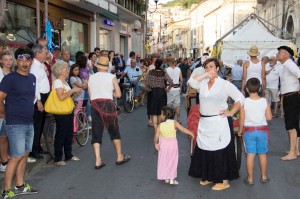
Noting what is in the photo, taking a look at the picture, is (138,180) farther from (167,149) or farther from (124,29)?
(124,29)

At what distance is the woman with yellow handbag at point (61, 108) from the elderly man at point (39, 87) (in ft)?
0.83

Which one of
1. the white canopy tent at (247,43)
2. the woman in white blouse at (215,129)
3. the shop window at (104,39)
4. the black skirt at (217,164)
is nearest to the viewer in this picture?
the woman in white blouse at (215,129)

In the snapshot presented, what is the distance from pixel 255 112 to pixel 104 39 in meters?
18.6

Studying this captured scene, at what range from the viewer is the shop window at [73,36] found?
17.4 m

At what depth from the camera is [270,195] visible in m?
5.29

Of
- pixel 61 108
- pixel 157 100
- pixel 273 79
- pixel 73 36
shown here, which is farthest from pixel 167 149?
pixel 73 36

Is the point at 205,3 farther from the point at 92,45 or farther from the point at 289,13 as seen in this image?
the point at 92,45

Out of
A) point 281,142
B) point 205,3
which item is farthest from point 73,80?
point 205,3

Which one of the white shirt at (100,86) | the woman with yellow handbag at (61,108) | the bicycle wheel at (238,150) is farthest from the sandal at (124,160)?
the bicycle wheel at (238,150)

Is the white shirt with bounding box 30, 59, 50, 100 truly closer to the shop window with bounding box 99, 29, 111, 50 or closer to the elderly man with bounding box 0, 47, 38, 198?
the elderly man with bounding box 0, 47, 38, 198

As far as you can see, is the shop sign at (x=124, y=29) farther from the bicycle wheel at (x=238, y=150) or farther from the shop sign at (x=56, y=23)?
the bicycle wheel at (x=238, y=150)

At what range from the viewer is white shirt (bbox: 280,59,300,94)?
706 cm

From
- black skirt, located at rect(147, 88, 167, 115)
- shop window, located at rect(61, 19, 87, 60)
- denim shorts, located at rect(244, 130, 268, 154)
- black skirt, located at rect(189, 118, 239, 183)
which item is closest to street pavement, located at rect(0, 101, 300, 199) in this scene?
black skirt, located at rect(189, 118, 239, 183)

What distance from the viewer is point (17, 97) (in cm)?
496
